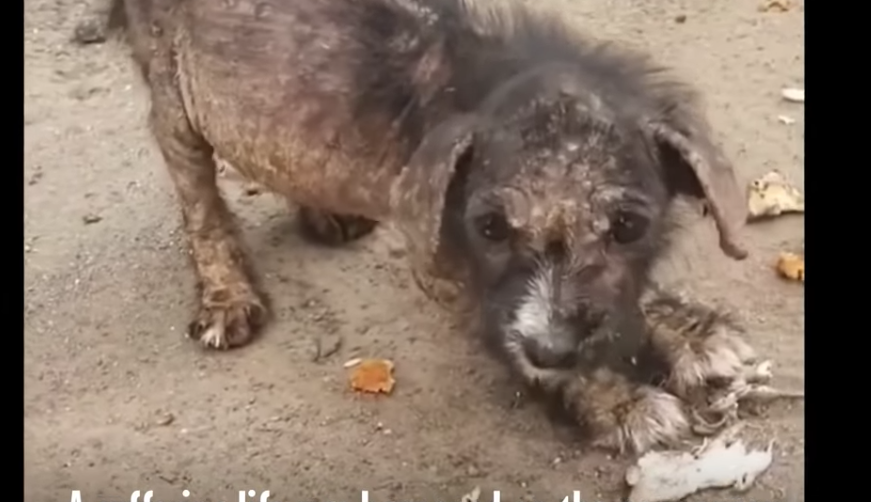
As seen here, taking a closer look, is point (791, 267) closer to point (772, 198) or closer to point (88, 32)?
point (772, 198)

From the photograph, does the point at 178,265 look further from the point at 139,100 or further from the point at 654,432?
the point at 654,432

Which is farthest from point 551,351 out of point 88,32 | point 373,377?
point 88,32

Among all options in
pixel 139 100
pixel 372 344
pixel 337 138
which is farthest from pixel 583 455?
pixel 139 100

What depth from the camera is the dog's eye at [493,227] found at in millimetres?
3002

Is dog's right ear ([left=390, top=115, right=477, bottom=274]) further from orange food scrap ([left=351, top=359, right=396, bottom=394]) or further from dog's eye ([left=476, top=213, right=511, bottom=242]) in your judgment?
orange food scrap ([left=351, top=359, right=396, bottom=394])

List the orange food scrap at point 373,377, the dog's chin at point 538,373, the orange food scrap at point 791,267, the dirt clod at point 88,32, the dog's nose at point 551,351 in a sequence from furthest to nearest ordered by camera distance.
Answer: the dirt clod at point 88,32
the orange food scrap at point 791,267
the orange food scrap at point 373,377
the dog's chin at point 538,373
the dog's nose at point 551,351

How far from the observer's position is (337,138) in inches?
132

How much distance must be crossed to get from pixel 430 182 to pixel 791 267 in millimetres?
1161

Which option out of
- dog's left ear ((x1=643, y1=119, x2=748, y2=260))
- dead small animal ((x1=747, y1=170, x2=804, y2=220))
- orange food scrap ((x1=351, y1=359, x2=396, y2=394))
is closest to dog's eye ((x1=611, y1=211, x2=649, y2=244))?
dog's left ear ((x1=643, y1=119, x2=748, y2=260))

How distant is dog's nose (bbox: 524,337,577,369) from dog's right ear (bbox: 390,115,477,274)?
12.6 inches

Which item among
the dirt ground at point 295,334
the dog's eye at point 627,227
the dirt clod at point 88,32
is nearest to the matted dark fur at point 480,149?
the dog's eye at point 627,227

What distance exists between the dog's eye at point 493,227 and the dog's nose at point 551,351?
8.9 inches

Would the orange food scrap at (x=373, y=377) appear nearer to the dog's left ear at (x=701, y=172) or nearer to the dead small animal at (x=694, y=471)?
the dead small animal at (x=694, y=471)

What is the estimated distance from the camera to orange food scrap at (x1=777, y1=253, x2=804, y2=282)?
3.75 meters
